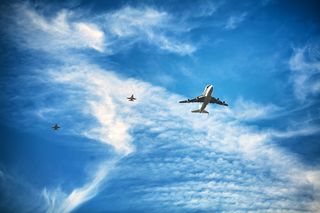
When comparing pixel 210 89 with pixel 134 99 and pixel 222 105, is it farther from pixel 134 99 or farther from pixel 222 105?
pixel 134 99

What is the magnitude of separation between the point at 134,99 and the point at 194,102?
879 inches

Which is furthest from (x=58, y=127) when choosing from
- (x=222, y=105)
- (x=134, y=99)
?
(x=222, y=105)

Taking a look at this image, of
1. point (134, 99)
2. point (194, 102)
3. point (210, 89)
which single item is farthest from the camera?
point (134, 99)

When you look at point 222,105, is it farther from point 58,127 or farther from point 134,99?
point 58,127

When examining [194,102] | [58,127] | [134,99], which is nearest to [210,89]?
[194,102]

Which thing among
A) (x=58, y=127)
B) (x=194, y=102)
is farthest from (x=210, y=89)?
(x=58, y=127)

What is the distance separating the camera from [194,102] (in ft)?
332

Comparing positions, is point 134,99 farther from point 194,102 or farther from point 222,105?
point 222,105

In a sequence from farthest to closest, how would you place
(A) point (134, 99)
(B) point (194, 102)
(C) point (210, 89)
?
(A) point (134, 99) → (B) point (194, 102) → (C) point (210, 89)

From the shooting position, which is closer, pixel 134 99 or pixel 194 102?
pixel 194 102

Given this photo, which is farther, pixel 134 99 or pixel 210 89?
pixel 134 99

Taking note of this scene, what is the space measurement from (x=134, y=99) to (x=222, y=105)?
30771 mm

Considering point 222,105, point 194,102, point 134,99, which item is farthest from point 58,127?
point 222,105

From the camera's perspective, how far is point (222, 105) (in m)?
105
